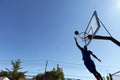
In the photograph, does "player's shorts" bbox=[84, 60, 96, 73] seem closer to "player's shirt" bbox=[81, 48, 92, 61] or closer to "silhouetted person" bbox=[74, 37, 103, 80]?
"silhouetted person" bbox=[74, 37, 103, 80]

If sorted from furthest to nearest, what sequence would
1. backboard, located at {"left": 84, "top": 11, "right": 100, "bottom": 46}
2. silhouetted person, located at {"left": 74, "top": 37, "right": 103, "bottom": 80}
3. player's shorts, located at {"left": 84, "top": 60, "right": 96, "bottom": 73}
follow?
backboard, located at {"left": 84, "top": 11, "right": 100, "bottom": 46}, player's shorts, located at {"left": 84, "top": 60, "right": 96, "bottom": 73}, silhouetted person, located at {"left": 74, "top": 37, "right": 103, "bottom": 80}

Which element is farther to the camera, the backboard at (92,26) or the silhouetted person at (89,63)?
the backboard at (92,26)

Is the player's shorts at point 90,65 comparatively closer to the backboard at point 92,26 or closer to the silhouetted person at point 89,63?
the silhouetted person at point 89,63

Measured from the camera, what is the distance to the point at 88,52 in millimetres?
9750

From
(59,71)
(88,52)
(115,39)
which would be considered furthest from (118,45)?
(59,71)

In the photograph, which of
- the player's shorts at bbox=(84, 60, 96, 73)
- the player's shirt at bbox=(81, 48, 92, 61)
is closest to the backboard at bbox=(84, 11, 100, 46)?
the player's shirt at bbox=(81, 48, 92, 61)

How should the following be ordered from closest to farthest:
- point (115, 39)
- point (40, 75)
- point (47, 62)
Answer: point (115, 39), point (47, 62), point (40, 75)

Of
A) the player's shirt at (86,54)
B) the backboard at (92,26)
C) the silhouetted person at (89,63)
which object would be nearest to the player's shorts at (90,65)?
the silhouetted person at (89,63)

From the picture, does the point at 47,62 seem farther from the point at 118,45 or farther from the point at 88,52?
the point at 88,52

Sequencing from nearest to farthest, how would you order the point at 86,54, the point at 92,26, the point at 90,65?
the point at 90,65
the point at 86,54
the point at 92,26

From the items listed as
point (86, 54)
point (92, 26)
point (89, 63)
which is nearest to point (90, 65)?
point (89, 63)

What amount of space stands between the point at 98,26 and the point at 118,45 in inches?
167

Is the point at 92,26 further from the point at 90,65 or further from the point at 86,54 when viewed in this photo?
the point at 90,65

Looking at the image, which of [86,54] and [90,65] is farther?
[86,54]
